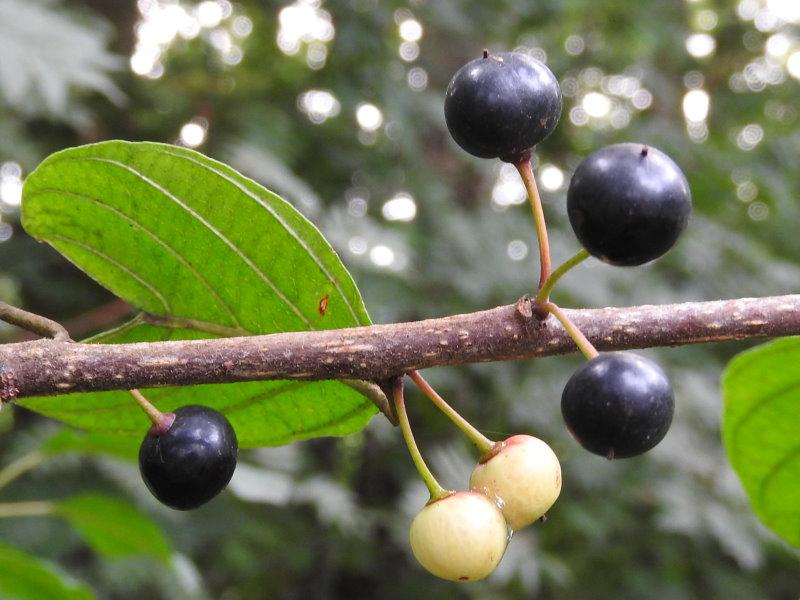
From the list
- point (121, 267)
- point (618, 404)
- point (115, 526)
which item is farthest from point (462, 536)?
point (115, 526)

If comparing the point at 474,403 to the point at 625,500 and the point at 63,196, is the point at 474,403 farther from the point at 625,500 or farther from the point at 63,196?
the point at 63,196

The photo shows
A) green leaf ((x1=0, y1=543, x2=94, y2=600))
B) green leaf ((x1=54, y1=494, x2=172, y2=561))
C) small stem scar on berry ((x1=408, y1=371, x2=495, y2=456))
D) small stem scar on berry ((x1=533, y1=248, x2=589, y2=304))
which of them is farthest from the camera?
green leaf ((x1=54, y1=494, x2=172, y2=561))

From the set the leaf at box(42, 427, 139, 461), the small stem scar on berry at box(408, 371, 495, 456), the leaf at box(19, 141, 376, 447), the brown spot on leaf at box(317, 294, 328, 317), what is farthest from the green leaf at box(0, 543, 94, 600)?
the small stem scar on berry at box(408, 371, 495, 456)

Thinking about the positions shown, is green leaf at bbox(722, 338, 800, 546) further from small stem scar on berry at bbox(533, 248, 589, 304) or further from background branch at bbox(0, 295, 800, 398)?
small stem scar on berry at bbox(533, 248, 589, 304)

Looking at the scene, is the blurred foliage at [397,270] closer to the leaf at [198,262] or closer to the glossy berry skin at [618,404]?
the leaf at [198,262]

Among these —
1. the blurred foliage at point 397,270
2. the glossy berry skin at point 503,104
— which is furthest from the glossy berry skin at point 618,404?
the blurred foliage at point 397,270

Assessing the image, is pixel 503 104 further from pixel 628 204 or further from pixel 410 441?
pixel 410 441
